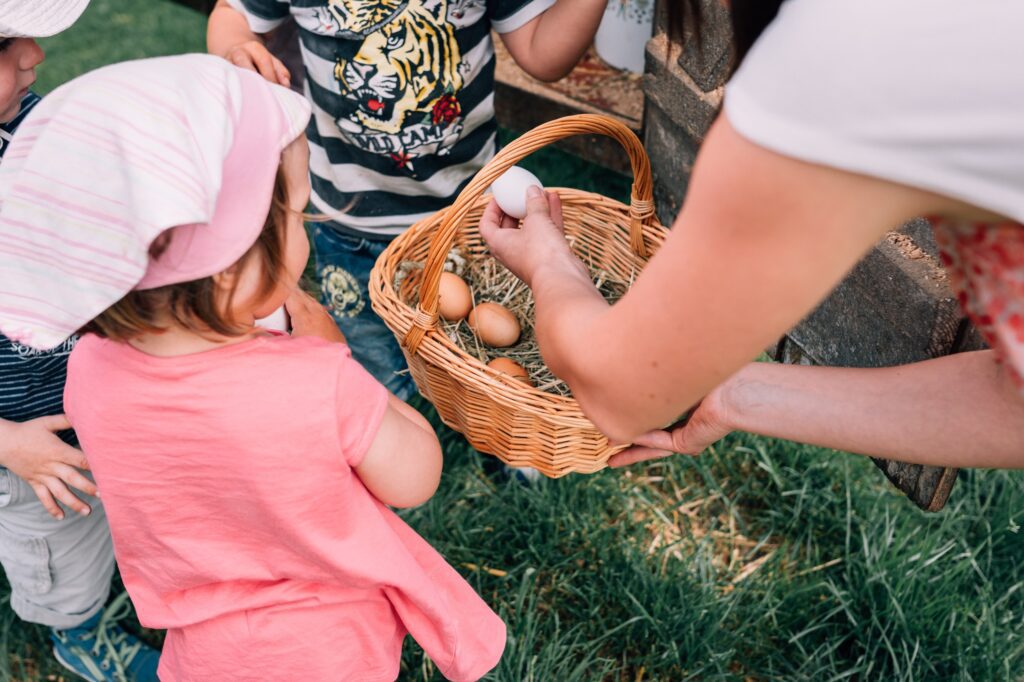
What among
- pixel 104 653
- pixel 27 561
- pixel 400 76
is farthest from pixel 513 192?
pixel 104 653

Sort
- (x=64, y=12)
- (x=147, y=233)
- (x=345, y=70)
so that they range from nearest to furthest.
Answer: (x=147, y=233), (x=64, y=12), (x=345, y=70)

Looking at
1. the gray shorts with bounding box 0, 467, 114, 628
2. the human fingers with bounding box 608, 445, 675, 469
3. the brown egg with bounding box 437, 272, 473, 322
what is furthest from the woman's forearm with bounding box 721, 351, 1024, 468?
the gray shorts with bounding box 0, 467, 114, 628

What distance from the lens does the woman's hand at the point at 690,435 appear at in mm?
1396

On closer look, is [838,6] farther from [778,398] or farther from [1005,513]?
[1005,513]

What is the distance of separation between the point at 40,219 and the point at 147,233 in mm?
122

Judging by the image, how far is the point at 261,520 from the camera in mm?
1194

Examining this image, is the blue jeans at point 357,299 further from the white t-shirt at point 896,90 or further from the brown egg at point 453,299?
the white t-shirt at point 896,90

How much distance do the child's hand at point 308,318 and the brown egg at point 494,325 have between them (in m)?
0.39

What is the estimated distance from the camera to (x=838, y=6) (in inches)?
28.0

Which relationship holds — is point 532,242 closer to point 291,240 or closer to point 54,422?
point 291,240

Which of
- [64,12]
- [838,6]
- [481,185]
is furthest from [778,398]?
[64,12]

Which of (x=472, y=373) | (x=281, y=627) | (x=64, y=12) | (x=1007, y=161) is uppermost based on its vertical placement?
(x=1007, y=161)

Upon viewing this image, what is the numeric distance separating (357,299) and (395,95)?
54 centimetres

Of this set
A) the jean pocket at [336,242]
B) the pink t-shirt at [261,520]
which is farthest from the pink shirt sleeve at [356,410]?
the jean pocket at [336,242]
